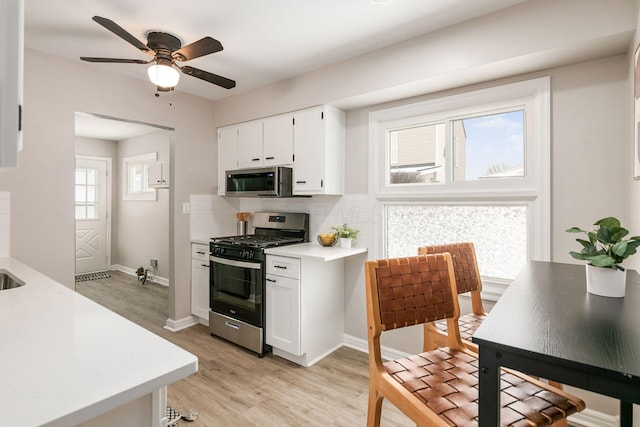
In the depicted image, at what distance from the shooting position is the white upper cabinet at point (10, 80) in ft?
1.72

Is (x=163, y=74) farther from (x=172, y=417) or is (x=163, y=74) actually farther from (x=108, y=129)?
(x=108, y=129)

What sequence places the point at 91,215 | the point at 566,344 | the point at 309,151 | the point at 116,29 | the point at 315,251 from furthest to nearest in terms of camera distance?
the point at 91,215
the point at 309,151
the point at 315,251
the point at 116,29
the point at 566,344

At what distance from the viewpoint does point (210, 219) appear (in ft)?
12.4

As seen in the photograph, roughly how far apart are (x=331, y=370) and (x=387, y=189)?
60.9 inches

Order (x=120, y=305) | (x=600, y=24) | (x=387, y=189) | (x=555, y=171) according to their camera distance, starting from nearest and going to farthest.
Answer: (x=600, y=24) < (x=555, y=171) < (x=387, y=189) < (x=120, y=305)

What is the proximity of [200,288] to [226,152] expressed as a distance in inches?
59.0

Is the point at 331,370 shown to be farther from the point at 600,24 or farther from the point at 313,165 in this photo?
the point at 600,24

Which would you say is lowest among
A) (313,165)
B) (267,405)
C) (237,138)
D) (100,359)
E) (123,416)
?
(267,405)

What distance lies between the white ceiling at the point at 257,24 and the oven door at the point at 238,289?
5.66ft

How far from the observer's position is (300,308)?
2604 mm

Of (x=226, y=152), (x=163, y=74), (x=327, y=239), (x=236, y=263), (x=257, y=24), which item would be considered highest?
→ (x=257, y=24)

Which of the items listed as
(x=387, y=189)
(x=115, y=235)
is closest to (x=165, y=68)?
(x=387, y=189)

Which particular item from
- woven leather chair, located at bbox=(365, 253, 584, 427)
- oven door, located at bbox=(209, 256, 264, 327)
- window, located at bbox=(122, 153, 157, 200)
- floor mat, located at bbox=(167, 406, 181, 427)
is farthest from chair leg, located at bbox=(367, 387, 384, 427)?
window, located at bbox=(122, 153, 157, 200)

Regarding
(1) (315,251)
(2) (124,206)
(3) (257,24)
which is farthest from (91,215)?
(3) (257,24)
